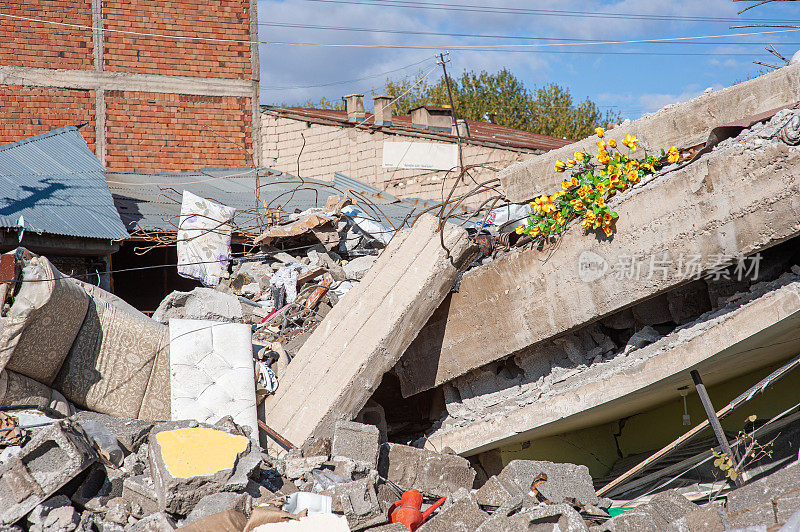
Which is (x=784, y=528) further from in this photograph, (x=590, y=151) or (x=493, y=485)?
(x=590, y=151)

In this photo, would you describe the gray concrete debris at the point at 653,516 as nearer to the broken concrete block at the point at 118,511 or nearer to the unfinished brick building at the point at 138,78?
the broken concrete block at the point at 118,511

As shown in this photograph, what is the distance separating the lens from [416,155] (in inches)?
543

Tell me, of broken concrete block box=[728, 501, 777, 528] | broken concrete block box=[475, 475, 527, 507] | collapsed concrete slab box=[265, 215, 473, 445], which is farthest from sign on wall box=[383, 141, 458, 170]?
broken concrete block box=[728, 501, 777, 528]

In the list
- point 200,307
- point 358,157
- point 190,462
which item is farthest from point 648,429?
point 358,157

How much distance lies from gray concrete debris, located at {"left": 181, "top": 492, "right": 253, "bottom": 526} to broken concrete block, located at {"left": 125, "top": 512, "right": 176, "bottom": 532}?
8 cm

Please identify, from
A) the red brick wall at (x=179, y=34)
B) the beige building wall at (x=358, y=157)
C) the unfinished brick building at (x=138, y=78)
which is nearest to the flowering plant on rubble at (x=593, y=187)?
the beige building wall at (x=358, y=157)

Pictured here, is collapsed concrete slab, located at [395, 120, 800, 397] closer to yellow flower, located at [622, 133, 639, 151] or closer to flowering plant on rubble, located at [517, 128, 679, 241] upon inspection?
flowering plant on rubble, located at [517, 128, 679, 241]

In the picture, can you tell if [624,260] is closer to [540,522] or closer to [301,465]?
[540,522]

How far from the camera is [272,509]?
13.7ft

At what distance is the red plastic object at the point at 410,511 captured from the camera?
4639 mm

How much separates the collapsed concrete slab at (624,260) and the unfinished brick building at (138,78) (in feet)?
31.1

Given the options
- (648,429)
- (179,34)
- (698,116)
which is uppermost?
(179,34)

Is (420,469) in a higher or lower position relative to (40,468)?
lower

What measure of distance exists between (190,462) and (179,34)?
11802 millimetres
